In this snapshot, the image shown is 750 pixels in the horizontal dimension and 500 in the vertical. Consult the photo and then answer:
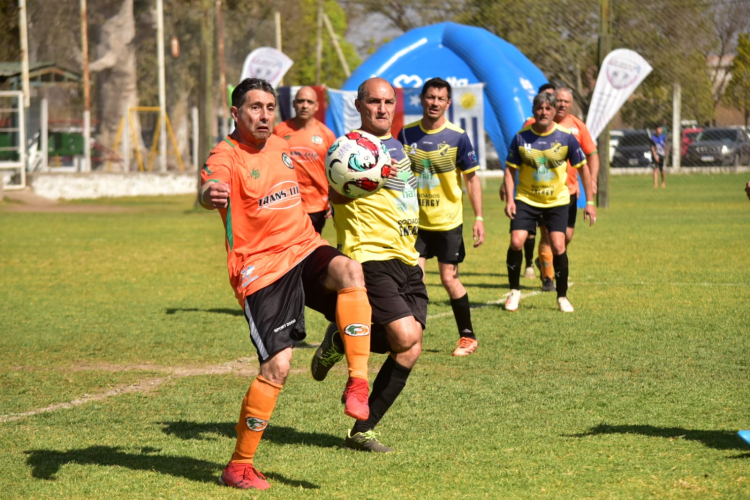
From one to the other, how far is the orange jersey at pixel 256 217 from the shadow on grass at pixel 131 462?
0.87m

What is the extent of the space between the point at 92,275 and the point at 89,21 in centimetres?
2905

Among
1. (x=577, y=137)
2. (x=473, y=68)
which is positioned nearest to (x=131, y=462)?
(x=577, y=137)

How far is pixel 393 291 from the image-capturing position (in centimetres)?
514

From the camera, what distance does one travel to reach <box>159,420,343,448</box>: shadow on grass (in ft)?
17.1

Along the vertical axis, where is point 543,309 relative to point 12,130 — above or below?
below

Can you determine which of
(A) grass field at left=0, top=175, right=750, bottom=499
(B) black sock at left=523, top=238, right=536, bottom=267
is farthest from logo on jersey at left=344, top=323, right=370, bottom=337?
(B) black sock at left=523, top=238, right=536, bottom=267

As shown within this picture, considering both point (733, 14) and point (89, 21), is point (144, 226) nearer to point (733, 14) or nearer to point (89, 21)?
point (733, 14)

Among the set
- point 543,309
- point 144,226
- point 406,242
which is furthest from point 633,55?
point 406,242

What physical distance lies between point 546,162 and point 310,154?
2.37 meters

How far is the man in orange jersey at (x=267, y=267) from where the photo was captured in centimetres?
441

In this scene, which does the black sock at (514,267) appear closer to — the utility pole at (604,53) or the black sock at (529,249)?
the black sock at (529,249)

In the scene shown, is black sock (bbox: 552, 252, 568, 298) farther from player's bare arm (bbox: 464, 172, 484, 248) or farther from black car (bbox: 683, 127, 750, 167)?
black car (bbox: 683, 127, 750, 167)

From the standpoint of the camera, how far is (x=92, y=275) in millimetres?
12812

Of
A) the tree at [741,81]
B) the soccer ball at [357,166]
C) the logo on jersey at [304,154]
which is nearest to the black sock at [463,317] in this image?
the logo on jersey at [304,154]
